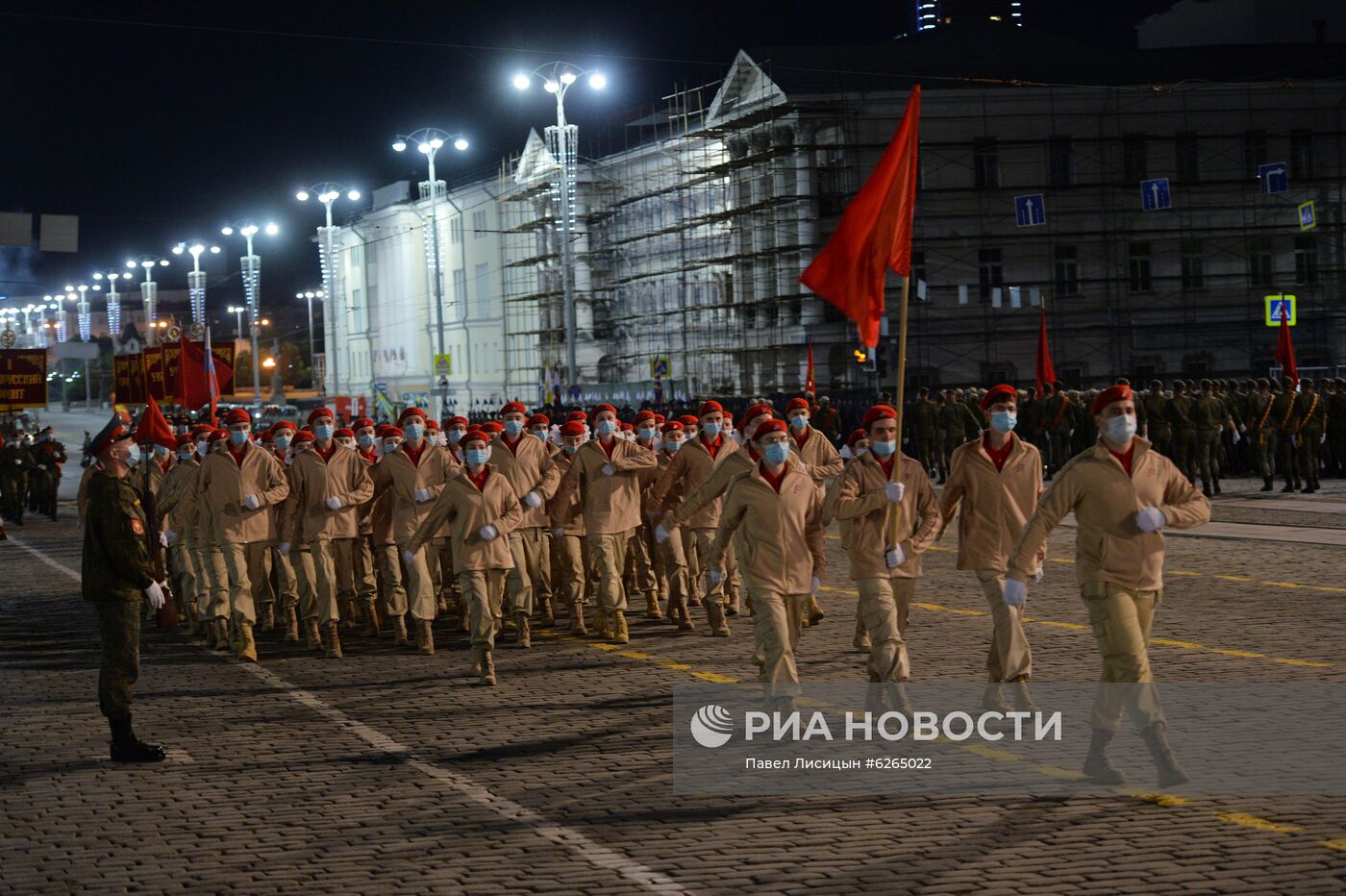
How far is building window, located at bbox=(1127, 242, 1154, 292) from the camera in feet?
171

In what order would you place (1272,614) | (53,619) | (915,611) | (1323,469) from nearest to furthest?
(1272,614)
(915,611)
(53,619)
(1323,469)

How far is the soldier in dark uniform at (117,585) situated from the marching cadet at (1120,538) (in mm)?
5302

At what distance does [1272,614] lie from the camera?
49.4 ft

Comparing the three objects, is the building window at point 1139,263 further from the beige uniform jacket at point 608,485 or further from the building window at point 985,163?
the beige uniform jacket at point 608,485

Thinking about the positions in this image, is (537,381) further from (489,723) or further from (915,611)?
(489,723)

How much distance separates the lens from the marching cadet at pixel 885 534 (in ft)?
34.8

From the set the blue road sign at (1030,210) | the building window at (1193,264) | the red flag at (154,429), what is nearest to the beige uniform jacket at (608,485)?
the red flag at (154,429)

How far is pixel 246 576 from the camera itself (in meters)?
15.8

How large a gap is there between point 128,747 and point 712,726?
3406mm

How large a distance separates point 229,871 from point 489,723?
362 centimetres

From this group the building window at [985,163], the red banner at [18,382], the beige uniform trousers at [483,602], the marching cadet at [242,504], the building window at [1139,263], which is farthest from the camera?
the building window at [1139,263]

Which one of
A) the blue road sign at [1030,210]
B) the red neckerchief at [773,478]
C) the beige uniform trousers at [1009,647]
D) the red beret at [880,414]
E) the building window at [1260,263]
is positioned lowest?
the beige uniform trousers at [1009,647]

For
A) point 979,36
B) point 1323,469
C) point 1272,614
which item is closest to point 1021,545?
point 1272,614

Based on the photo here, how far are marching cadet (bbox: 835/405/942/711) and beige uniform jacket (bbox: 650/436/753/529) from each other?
455 centimetres
